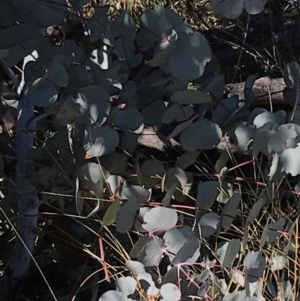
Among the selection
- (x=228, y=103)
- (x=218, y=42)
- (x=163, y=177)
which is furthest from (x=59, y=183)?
(x=218, y=42)

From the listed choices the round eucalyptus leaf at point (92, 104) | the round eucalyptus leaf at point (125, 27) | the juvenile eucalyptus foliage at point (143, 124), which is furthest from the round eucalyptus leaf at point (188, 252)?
the round eucalyptus leaf at point (125, 27)

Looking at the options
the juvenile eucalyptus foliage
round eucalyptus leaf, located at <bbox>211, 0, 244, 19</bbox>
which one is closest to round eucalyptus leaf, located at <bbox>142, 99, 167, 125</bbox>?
the juvenile eucalyptus foliage

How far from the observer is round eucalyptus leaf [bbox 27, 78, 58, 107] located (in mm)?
820

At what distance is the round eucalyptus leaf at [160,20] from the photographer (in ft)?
2.76

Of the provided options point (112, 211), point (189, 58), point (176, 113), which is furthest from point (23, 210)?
point (189, 58)

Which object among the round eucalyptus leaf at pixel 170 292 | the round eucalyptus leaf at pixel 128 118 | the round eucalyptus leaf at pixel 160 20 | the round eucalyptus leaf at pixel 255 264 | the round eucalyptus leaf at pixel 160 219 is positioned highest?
the round eucalyptus leaf at pixel 160 20

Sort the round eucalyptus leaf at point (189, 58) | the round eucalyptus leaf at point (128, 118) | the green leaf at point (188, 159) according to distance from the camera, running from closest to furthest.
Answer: the round eucalyptus leaf at point (189, 58) → the round eucalyptus leaf at point (128, 118) → the green leaf at point (188, 159)

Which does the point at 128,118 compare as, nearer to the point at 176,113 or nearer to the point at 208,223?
the point at 176,113

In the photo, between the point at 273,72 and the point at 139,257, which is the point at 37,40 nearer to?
the point at 139,257

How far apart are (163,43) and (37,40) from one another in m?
0.19

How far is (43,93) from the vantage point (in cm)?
83

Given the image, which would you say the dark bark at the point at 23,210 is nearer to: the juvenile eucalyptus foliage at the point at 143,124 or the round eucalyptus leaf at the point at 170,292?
the juvenile eucalyptus foliage at the point at 143,124

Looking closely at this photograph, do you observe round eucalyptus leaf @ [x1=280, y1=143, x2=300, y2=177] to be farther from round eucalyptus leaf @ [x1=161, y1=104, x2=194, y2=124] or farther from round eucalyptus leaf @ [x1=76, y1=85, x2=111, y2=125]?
round eucalyptus leaf @ [x1=76, y1=85, x2=111, y2=125]

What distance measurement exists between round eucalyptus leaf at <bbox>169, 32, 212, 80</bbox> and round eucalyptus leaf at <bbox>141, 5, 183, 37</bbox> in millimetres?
40
